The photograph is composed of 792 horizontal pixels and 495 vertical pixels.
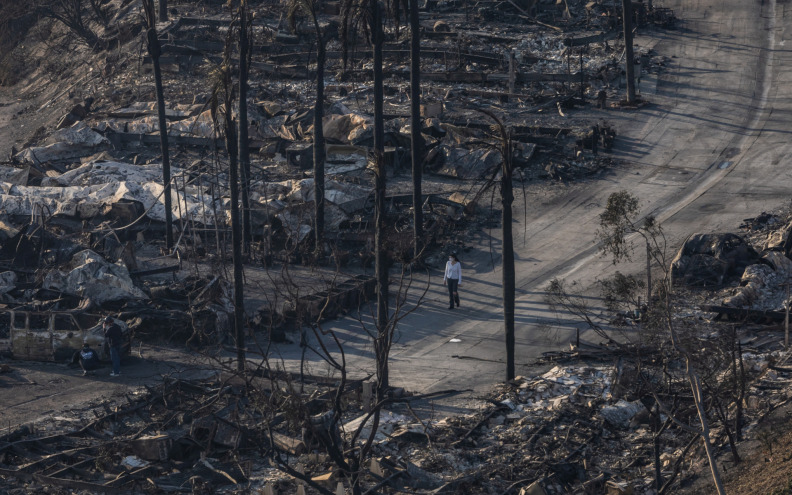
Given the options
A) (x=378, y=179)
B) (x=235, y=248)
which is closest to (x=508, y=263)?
(x=378, y=179)

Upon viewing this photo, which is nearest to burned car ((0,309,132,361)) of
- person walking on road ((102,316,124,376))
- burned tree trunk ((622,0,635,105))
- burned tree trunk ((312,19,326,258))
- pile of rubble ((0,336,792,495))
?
person walking on road ((102,316,124,376))

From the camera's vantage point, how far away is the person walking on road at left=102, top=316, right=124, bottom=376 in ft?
64.4

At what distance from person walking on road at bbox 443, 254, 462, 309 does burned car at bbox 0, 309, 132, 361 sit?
267 inches

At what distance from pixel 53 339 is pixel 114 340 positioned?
164 cm

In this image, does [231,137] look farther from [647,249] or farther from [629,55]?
[629,55]

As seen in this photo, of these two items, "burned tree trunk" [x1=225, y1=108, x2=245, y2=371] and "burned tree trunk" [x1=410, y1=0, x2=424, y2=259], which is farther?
"burned tree trunk" [x1=410, y1=0, x2=424, y2=259]

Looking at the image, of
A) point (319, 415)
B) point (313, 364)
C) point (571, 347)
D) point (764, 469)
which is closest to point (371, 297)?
point (313, 364)

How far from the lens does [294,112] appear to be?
34906 mm

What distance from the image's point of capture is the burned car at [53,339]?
2041 centimetres

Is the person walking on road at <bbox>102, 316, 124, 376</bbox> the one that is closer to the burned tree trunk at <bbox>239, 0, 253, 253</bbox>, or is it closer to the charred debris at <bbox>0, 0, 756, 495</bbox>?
the charred debris at <bbox>0, 0, 756, 495</bbox>

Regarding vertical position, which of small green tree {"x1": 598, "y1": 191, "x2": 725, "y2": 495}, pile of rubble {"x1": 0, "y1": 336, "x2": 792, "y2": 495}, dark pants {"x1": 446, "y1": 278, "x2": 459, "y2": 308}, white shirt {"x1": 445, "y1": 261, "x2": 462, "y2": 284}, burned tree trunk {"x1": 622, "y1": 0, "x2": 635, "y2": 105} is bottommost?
pile of rubble {"x1": 0, "y1": 336, "x2": 792, "y2": 495}

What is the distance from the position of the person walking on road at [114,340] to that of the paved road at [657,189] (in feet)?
10.7

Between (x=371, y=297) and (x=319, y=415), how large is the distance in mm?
7430

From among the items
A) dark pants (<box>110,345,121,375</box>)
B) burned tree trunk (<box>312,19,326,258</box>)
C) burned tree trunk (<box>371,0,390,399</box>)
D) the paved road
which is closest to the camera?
burned tree trunk (<box>371,0,390,399</box>)
